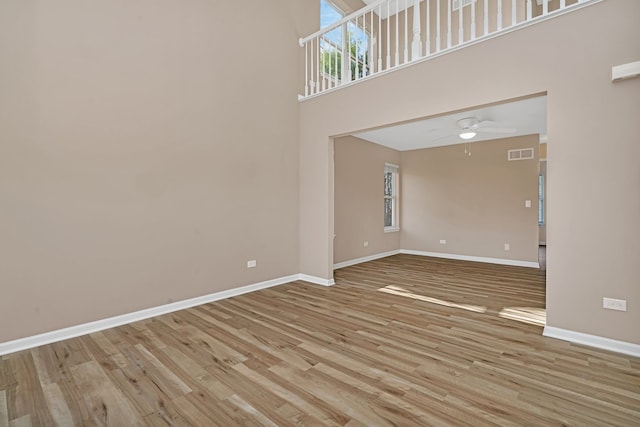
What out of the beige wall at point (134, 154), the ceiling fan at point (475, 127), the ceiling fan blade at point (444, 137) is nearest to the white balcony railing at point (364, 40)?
the beige wall at point (134, 154)

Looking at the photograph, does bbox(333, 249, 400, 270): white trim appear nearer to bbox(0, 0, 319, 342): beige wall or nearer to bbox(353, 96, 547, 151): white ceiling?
bbox(0, 0, 319, 342): beige wall

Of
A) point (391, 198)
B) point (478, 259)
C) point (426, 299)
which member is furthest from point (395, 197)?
point (426, 299)

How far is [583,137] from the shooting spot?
95.9 inches

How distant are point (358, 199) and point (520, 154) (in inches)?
A: 129

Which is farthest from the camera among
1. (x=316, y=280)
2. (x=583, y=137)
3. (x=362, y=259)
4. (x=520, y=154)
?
(x=362, y=259)

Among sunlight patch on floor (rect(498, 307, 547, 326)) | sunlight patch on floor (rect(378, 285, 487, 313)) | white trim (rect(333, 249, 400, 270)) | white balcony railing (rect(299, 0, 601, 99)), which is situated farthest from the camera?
white trim (rect(333, 249, 400, 270))

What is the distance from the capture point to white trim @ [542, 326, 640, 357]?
7.44ft

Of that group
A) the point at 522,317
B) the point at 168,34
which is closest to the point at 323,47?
the point at 168,34

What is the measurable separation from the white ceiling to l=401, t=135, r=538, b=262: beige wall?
323 millimetres

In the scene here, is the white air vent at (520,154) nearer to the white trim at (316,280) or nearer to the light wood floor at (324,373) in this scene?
the light wood floor at (324,373)

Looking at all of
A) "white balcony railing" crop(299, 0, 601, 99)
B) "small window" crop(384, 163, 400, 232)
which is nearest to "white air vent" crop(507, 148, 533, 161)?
"white balcony railing" crop(299, 0, 601, 99)

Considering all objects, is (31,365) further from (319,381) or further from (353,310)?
(353,310)

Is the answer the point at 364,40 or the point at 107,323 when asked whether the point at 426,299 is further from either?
the point at 364,40

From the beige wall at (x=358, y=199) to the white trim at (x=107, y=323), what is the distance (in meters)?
2.29
